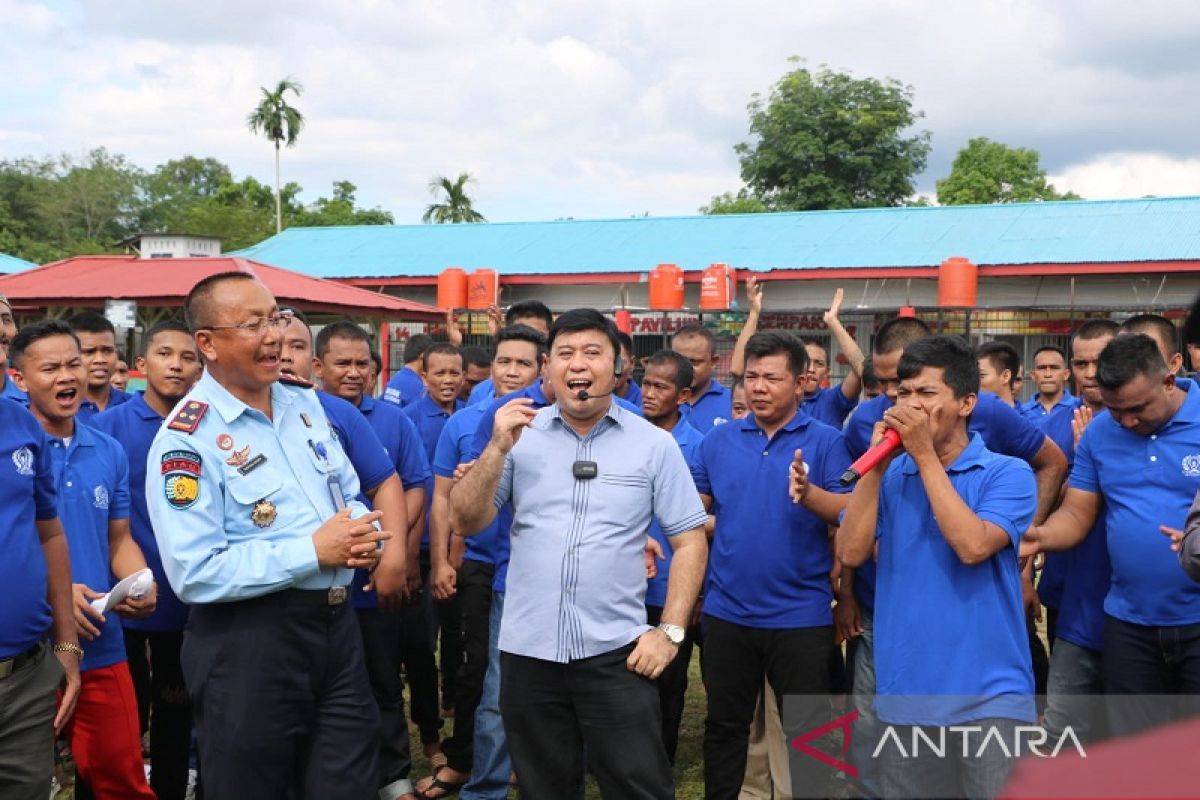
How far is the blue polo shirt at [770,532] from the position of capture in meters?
4.53

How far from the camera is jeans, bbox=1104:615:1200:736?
4.07 m

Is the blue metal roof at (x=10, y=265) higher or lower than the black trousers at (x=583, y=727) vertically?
higher

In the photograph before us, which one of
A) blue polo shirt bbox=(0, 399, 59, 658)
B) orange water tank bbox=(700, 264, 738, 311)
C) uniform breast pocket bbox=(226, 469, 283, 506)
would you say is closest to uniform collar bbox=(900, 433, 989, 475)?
uniform breast pocket bbox=(226, 469, 283, 506)

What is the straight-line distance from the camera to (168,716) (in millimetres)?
4684

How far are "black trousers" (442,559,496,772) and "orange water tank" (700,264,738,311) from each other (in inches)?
489

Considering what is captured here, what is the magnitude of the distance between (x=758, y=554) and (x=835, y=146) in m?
30.3

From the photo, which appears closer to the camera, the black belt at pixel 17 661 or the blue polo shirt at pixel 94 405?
the black belt at pixel 17 661

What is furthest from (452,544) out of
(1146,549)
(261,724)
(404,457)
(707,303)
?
(707,303)

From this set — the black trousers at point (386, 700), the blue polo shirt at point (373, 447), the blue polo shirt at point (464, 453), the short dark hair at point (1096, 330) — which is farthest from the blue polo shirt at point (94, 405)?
the short dark hair at point (1096, 330)

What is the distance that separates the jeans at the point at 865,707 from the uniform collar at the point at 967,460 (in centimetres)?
66

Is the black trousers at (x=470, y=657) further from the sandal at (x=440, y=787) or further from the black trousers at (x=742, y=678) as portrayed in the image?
the black trousers at (x=742, y=678)

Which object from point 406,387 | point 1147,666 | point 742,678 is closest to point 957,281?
point 406,387

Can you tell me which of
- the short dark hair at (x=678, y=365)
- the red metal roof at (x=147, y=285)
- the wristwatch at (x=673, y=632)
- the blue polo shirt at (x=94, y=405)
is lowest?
the wristwatch at (x=673, y=632)

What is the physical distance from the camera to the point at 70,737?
4.17m
